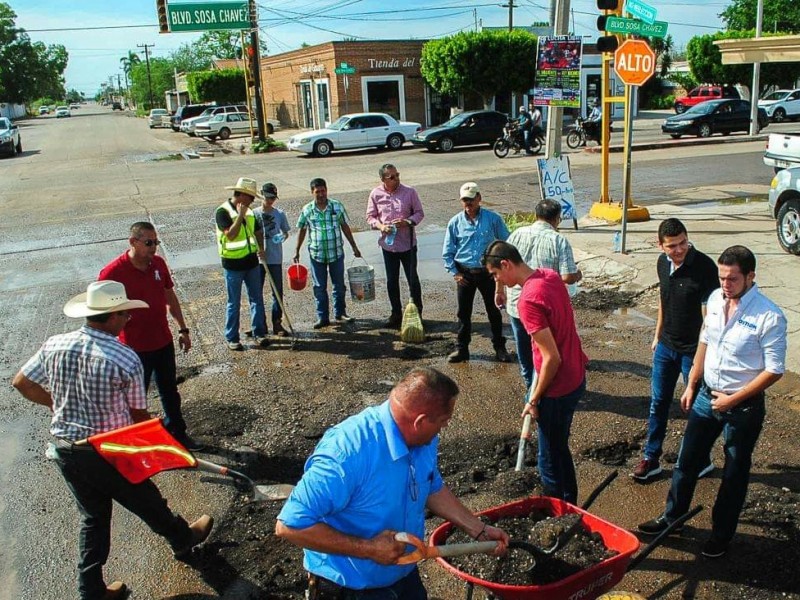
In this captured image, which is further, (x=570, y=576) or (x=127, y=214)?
(x=127, y=214)

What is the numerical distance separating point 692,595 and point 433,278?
7404mm

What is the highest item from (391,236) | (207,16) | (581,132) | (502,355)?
(207,16)

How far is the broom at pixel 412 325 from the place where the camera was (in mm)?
8164

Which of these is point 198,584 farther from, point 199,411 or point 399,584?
point 199,411

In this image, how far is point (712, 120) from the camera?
100 ft

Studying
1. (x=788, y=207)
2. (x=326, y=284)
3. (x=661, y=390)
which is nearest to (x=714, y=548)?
(x=661, y=390)

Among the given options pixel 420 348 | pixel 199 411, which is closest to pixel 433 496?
pixel 199 411

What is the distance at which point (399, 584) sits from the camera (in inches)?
115

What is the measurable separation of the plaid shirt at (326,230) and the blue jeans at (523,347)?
320cm

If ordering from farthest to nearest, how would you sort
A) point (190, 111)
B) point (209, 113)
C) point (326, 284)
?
1. point (190, 111)
2. point (209, 113)
3. point (326, 284)

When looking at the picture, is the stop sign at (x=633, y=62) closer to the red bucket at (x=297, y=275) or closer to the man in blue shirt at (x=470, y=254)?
the man in blue shirt at (x=470, y=254)

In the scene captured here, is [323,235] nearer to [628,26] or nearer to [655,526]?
[655,526]

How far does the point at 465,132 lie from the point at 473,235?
74.9ft

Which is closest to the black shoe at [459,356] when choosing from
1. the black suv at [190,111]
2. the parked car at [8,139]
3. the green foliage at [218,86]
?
the parked car at [8,139]
